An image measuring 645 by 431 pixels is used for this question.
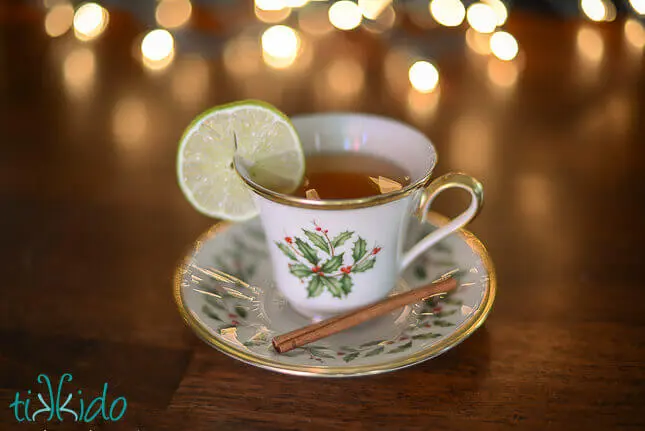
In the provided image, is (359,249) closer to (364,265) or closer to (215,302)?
(364,265)

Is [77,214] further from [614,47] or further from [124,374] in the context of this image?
[614,47]

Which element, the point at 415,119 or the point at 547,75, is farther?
the point at 547,75

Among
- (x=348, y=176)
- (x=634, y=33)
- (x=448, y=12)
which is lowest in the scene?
(x=634, y=33)

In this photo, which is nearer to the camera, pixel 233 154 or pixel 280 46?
pixel 233 154

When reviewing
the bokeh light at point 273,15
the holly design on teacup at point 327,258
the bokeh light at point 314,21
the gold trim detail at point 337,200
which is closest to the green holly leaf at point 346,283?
the holly design on teacup at point 327,258

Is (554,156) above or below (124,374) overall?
below

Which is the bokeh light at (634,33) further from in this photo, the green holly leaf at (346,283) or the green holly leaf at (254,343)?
the green holly leaf at (254,343)

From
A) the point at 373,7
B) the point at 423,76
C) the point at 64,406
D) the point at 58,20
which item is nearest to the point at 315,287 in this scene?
the point at 64,406

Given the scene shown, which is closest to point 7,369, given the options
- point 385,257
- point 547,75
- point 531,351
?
point 385,257

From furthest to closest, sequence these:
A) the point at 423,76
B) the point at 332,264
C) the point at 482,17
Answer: the point at 482,17 → the point at 423,76 → the point at 332,264
